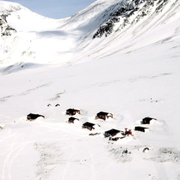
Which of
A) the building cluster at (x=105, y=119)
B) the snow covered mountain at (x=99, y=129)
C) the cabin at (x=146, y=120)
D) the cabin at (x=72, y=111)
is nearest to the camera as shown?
the snow covered mountain at (x=99, y=129)

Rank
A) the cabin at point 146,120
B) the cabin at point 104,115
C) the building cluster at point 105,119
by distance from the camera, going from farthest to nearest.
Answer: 1. the cabin at point 104,115
2. the cabin at point 146,120
3. the building cluster at point 105,119

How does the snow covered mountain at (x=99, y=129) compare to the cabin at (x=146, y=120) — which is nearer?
the snow covered mountain at (x=99, y=129)

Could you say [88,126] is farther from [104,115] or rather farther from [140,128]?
[140,128]

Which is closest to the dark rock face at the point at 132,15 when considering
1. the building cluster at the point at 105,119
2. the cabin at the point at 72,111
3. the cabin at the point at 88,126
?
the cabin at the point at 72,111

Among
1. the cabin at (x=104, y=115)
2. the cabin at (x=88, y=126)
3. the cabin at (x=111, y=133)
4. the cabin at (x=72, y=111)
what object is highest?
the cabin at (x=72, y=111)

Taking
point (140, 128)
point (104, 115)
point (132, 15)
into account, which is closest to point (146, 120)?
point (140, 128)

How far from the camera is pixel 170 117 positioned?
97.9 feet

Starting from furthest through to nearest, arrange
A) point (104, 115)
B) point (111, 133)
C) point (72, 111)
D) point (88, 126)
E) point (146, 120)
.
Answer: point (72, 111)
point (104, 115)
point (88, 126)
point (146, 120)
point (111, 133)

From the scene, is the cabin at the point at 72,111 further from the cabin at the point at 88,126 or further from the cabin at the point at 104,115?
the cabin at the point at 88,126

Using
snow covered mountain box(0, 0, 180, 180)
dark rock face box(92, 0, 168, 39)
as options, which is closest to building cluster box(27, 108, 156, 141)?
snow covered mountain box(0, 0, 180, 180)

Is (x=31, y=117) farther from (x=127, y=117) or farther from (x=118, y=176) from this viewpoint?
(x=118, y=176)

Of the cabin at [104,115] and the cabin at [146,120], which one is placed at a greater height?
the cabin at [104,115]

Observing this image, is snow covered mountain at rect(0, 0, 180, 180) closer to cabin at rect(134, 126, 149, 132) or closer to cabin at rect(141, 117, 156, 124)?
cabin at rect(134, 126, 149, 132)

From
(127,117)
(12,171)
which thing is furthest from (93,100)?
(12,171)
